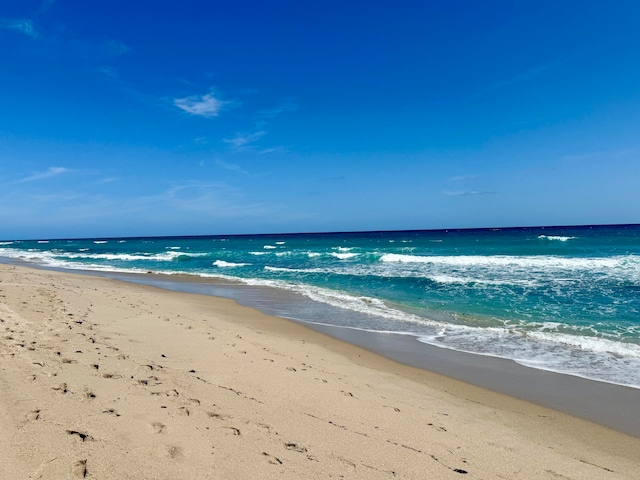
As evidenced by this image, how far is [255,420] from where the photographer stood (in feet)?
12.2

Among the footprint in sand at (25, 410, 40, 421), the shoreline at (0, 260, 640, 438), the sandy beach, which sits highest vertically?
the footprint in sand at (25, 410, 40, 421)

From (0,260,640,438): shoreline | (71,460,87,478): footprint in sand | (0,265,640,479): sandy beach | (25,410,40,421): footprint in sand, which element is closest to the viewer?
(71,460,87,478): footprint in sand

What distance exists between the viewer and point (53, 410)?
3.51m

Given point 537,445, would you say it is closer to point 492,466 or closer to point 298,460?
point 492,466

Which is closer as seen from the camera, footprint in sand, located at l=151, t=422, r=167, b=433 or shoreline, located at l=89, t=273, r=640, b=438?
footprint in sand, located at l=151, t=422, r=167, b=433

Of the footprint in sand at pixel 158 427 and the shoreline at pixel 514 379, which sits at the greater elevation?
the footprint in sand at pixel 158 427

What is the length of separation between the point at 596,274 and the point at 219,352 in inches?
714

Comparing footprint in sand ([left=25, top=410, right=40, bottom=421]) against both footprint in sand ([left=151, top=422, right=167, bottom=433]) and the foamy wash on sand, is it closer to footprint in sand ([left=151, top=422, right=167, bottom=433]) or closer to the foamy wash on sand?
footprint in sand ([left=151, top=422, right=167, bottom=433])

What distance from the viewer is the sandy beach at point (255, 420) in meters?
2.95

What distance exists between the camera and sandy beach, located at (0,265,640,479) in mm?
2951

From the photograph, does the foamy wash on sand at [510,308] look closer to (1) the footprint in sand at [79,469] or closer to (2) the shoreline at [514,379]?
(2) the shoreline at [514,379]

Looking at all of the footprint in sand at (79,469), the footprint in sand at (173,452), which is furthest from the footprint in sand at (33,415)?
the footprint in sand at (173,452)

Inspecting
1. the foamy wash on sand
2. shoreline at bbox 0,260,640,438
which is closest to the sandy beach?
shoreline at bbox 0,260,640,438

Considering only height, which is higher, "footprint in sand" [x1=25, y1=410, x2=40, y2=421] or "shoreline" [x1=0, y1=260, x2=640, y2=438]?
"footprint in sand" [x1=25, y1=410, x2=40, y2=421]
